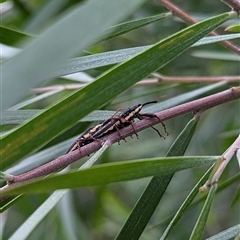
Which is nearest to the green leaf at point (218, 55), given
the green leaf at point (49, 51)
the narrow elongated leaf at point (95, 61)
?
the narrow elongated leaf at point (95, 61)

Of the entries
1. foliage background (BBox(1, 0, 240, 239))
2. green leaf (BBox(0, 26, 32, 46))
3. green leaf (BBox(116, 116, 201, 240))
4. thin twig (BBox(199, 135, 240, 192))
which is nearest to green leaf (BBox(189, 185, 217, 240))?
thin twig (BBox(199, 135, 240, 192))

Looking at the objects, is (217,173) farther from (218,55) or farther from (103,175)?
(218,55)

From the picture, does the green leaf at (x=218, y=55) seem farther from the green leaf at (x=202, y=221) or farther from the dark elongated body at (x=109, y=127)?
the green leaf at (x=202, y=221)

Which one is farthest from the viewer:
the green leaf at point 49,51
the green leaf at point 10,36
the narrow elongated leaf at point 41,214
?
the green leaf at point 10,36

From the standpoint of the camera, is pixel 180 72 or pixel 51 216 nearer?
pixel 51 216

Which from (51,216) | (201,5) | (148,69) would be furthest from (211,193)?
(201,5)

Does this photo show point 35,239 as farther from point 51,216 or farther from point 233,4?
point 233,4

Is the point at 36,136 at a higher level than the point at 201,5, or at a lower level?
lower
